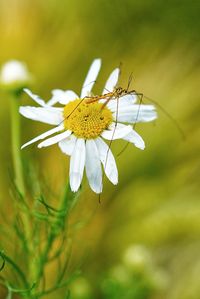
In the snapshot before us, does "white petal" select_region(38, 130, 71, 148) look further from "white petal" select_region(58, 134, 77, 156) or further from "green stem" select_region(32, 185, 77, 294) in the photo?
"green stem" select_region(32, 185, 77, 294)

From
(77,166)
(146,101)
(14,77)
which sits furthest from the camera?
(146,101)

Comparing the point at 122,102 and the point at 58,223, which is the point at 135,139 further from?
the point at 58,223

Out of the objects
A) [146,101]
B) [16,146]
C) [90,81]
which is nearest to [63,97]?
[90,81]

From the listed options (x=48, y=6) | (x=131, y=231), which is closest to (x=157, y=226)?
(x=131, y=231)

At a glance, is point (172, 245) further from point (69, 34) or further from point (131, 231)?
point (69, 34)

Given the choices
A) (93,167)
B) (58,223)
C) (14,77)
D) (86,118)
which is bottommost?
(58,223)

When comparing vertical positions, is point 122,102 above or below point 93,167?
above

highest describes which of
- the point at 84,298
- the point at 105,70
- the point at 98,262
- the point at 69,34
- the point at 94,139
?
the point at 69,34
